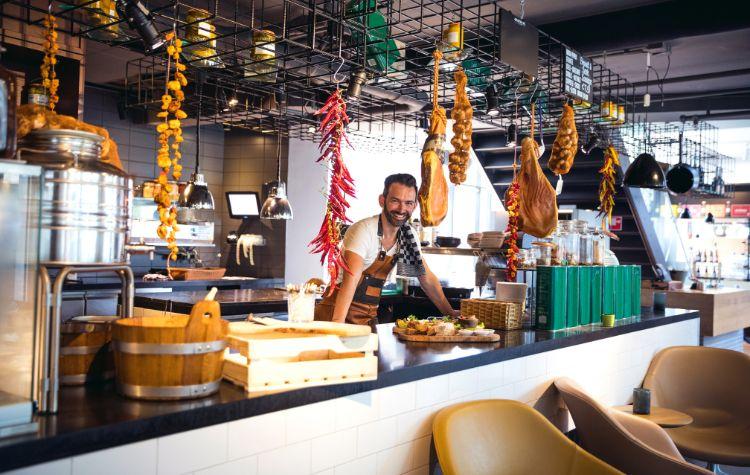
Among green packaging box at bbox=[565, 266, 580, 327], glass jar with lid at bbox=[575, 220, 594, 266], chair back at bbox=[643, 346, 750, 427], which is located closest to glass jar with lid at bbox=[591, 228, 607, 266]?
glass jar with lid at bbox=[575, 220, 594, 266]

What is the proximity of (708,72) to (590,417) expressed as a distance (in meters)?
6.36

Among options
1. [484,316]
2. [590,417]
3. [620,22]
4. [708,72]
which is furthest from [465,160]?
[708,72]

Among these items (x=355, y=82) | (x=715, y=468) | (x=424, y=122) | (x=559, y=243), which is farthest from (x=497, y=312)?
(x=424, y=122)

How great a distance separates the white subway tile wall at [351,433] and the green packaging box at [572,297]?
0.16m

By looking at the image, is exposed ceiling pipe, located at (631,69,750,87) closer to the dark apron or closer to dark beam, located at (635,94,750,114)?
dark beam, located at (635,94,750,114)

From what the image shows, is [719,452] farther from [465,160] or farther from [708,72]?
[708,72]

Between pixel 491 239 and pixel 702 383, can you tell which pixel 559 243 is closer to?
pixel 702 383

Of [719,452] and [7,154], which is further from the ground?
[7,154]

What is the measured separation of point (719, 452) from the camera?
11.4 ft

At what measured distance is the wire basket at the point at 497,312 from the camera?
349cm

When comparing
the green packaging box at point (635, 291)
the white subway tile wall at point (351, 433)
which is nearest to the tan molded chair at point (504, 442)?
the white subway tile wall at point (351, 433)

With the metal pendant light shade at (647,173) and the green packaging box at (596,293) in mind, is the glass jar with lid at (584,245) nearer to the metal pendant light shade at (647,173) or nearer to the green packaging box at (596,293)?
the green packaging box at (596,293)

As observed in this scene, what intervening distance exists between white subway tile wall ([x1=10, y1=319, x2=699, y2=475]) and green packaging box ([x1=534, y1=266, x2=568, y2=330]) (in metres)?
0.18

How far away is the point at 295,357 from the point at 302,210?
7255mm
